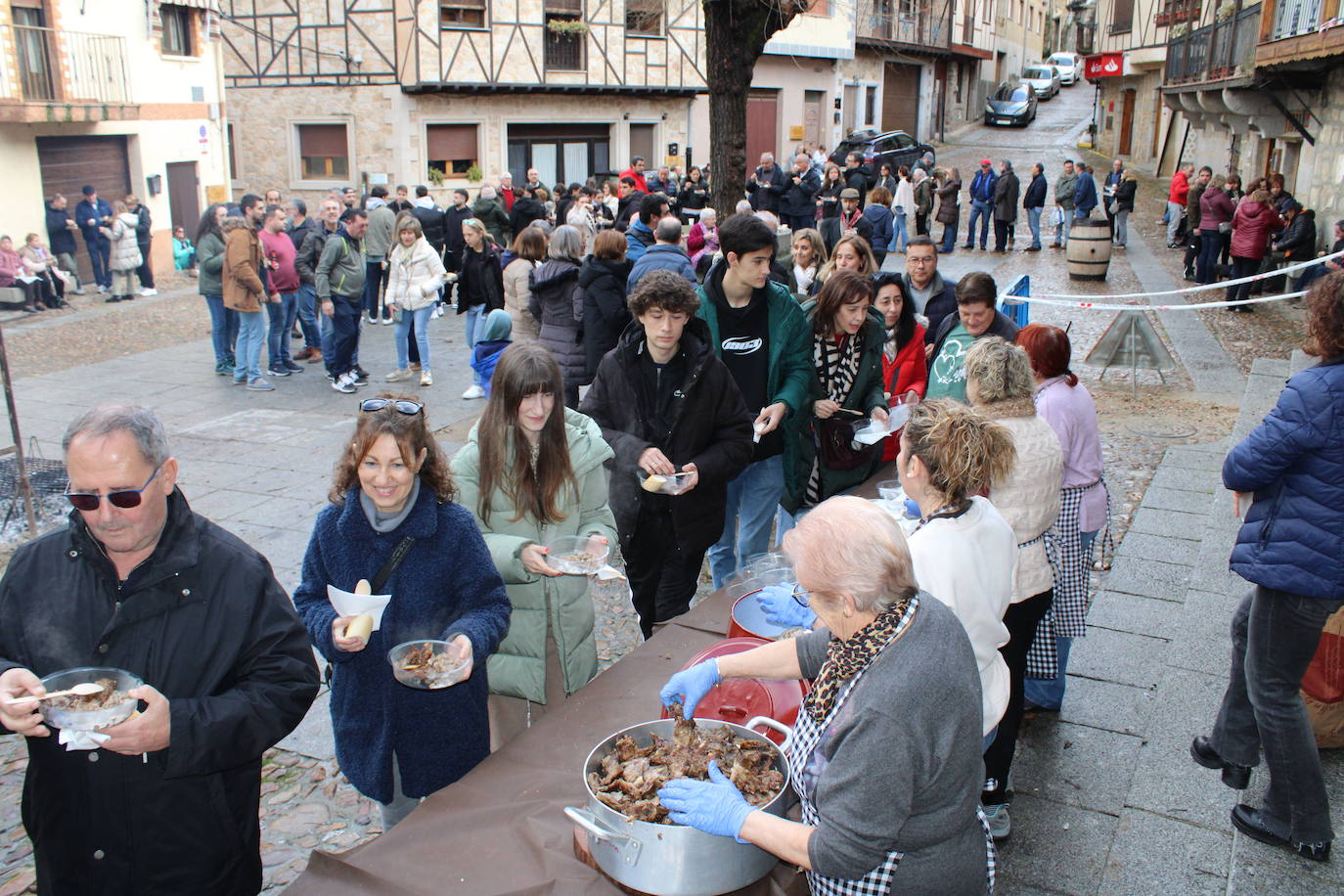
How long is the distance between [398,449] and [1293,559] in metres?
2.79

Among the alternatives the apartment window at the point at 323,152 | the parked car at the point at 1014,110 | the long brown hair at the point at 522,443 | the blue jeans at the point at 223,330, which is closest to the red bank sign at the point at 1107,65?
the parked car at the point at 1014,110

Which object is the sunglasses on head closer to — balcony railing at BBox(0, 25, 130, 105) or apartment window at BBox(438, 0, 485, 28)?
balcony railing at BBox(0, 25, 130, 105)

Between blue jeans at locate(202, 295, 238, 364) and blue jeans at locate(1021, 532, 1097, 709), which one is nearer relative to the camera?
blue jeans at locate(1021, 532, 1097, 709)

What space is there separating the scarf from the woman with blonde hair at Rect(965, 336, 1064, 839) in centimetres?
155

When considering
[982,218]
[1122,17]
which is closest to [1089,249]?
[982,218]

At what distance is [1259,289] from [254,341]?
44.6 feet

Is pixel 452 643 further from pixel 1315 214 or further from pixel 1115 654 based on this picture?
pixel 1315 214

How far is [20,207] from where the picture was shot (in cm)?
1797

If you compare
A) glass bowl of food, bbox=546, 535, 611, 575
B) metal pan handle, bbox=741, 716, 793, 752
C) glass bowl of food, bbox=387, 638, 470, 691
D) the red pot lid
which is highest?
glass bowl of food, bbox=546, 535, 611, 575

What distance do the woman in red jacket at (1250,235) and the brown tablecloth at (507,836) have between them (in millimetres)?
14109

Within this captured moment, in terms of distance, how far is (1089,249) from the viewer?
16375 mm

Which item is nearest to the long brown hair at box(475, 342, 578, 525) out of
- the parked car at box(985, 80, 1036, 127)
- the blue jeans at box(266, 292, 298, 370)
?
the blue jeans at box(266, 292, 298, 370)

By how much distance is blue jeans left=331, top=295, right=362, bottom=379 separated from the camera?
406 inches

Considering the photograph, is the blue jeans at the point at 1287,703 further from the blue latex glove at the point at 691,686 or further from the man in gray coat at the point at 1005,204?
the man in gray coat at the point at 1005,204
